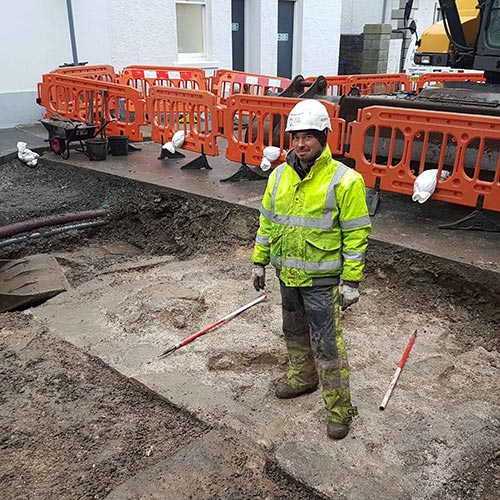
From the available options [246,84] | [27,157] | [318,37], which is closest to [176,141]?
[27,157]

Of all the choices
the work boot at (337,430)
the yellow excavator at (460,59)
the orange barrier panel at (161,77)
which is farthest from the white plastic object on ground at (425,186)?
the orange barrier panel at (161,77)

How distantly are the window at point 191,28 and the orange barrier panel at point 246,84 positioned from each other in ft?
9.04

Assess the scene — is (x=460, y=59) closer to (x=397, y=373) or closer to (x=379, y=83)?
(x=379, y=83)

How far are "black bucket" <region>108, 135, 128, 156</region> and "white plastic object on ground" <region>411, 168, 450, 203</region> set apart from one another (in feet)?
17.3

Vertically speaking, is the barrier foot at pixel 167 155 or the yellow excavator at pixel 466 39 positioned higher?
the yellow excavator at pixel 466 39

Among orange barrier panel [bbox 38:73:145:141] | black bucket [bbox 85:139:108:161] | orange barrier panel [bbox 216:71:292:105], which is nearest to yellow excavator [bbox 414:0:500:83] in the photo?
orange barrier panel [bbox 216:71:292:105]

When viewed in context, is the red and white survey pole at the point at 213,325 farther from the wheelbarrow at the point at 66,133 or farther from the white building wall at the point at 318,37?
the white building wall at the point at 318,37

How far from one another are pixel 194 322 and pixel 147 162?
466 cm

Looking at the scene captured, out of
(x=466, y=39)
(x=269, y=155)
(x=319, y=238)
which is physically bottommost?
(x=269, y=155)

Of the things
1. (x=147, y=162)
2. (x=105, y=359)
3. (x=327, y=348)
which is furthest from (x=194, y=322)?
(x=147, y=162)

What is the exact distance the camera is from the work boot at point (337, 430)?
3.14 meters

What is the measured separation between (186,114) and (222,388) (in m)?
5.39

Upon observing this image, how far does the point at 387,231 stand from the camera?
5543 mm

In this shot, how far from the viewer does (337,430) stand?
314cm
